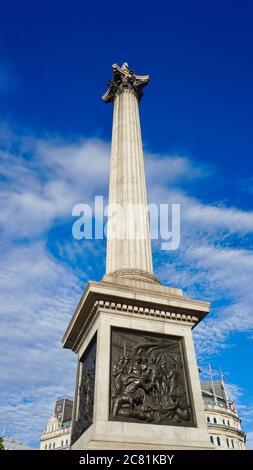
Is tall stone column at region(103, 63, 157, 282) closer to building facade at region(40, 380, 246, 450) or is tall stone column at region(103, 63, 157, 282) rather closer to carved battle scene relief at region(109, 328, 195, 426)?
carved battle scene relief at region(109, 328, 195, 426)

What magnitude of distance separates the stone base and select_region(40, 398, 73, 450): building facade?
64003mm

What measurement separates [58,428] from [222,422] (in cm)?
3147

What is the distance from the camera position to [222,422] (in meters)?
70.2

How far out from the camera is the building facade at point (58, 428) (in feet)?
227

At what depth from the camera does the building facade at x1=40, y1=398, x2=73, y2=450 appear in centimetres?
6906

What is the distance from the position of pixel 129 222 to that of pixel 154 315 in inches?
183

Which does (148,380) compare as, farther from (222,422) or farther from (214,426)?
(222,422)

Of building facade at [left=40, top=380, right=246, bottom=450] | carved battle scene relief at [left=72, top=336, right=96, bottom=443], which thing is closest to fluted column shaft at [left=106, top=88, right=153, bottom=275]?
carved battle scene relief at [left=72, top=336, right=96, bottom=443]

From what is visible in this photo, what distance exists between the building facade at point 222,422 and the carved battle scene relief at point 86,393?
58349 millimetres

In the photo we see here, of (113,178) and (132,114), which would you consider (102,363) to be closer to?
(113,178)

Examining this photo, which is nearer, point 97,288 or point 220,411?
point 97,288

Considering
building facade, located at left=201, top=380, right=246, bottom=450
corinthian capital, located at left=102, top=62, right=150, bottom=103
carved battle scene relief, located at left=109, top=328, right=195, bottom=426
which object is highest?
building facade, located at left=201, top=380, right=246, bottom=450
